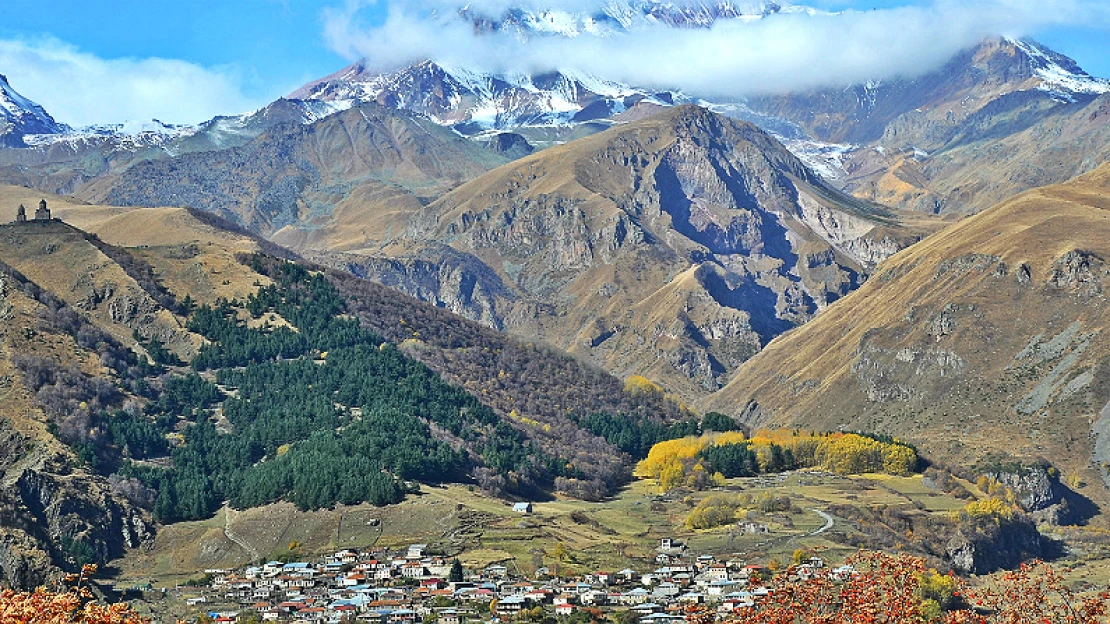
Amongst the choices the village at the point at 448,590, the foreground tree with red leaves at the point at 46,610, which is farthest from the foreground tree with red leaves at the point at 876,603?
the village at the point at 448,590

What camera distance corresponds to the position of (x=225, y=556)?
19788 centimetres

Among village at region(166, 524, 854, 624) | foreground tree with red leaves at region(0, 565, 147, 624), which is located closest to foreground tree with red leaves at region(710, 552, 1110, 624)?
foreground tree with red leaves at region(0, 565, 147, 624)

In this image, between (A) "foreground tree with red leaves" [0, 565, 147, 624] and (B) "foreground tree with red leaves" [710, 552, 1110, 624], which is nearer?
(A) "foreground tree with red leaves" [0, 565, 147, 624]

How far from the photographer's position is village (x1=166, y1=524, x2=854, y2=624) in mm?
152000

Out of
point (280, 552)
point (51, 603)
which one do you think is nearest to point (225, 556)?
point (280, 552)

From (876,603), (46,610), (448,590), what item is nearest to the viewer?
(46,610)

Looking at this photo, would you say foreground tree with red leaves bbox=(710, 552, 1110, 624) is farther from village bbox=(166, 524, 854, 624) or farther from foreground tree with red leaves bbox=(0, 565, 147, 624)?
village bbox=(166, 524, 854, 624)

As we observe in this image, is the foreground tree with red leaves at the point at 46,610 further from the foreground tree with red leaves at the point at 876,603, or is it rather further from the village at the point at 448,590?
the village at the point at 448,590

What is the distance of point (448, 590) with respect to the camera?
545 ft

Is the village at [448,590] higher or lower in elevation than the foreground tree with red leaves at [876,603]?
lower

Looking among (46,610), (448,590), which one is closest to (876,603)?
(46,610)

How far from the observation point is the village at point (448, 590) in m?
152

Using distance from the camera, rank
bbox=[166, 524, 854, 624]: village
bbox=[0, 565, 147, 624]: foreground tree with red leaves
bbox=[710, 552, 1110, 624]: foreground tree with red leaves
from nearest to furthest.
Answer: bbox=[0, 565, 147, 624]: foreground tree with red leaves < bbox=[710, 552, 1110, 624]: foreground tree with red leaves < bbox=[166, 524, 854, 624]: village

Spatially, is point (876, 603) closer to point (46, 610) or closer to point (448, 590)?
point (46, 610)
